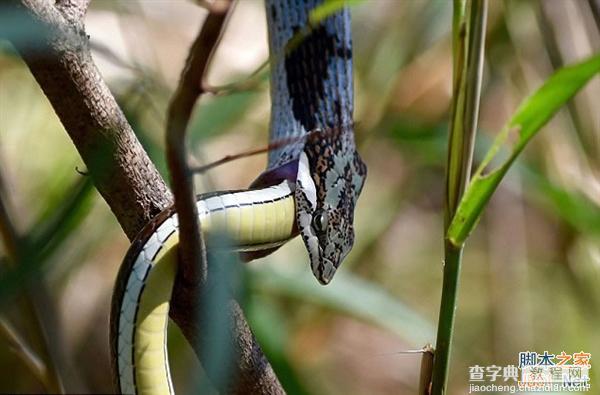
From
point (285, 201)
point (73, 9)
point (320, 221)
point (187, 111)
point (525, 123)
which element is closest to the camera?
point (187, 111)

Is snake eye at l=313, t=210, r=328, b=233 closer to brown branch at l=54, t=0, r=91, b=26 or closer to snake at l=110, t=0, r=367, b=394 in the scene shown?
snake at l=110, t=0, r=367, b=394

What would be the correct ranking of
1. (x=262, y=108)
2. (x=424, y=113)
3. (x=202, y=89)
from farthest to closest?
(x=424, y=113), (x=262, y=108), (x=202, y=89)

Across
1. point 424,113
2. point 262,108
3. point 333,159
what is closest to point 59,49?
point 333,159

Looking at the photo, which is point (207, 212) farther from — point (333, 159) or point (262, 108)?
point (262, 108)

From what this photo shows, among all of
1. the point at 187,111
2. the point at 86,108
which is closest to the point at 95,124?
the point at 86,108

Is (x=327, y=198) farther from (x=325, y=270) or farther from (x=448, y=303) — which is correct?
(x=448, y=303)

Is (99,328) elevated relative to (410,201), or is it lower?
lower

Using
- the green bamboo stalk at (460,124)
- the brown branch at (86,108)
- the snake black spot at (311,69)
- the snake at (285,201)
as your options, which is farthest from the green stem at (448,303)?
the snake black spot at (311,69)
